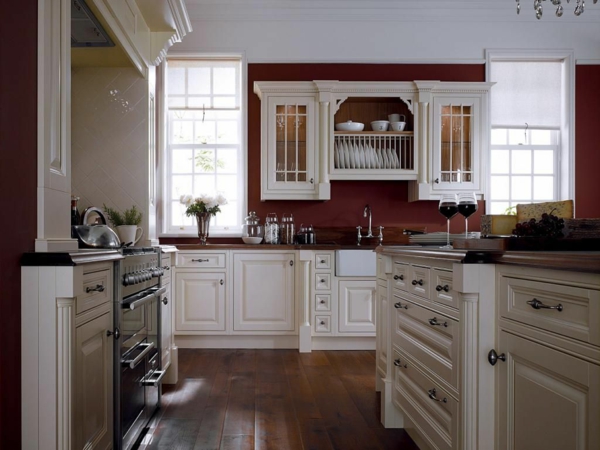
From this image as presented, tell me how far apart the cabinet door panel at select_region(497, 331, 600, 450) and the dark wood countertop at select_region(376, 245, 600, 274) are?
0.21 m

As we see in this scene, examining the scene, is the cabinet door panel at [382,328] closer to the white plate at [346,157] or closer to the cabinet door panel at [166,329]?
the cabinet door panel at [166,329]

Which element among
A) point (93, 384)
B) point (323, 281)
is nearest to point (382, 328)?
point (323, 281)

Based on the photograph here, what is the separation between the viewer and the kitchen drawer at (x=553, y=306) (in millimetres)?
1125

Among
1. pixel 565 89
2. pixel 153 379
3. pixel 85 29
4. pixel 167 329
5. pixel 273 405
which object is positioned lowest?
pixel 273 405

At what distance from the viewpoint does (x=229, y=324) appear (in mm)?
4430

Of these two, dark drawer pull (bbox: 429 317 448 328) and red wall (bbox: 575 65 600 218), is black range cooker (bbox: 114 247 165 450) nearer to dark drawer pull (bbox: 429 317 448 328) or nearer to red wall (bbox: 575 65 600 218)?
dark drawer pull (bbox: 429 317 448 328)

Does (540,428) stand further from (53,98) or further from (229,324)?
(229,324)

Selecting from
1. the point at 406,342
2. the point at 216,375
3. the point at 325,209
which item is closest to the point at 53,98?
the point at 406,342

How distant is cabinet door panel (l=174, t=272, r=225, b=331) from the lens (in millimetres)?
4426

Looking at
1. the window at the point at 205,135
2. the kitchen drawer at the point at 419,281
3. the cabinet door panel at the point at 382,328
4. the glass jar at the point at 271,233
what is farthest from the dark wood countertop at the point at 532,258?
the window at the point at 205,135

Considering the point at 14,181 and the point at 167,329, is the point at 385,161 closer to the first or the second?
the point at 167,329

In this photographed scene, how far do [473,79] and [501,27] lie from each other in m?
0.59

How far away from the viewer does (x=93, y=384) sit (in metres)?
1.82

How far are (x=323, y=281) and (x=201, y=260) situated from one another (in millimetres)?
1060
